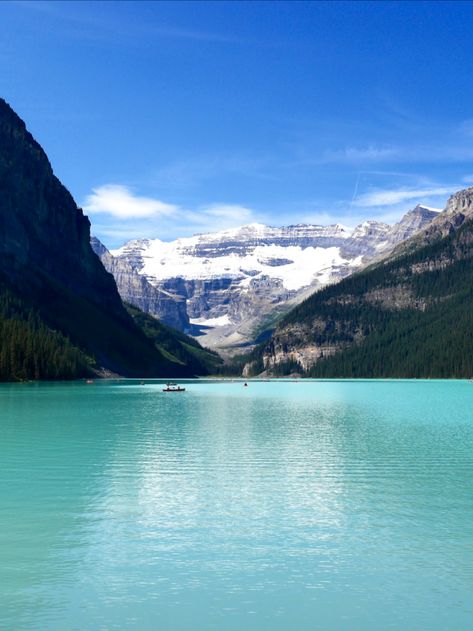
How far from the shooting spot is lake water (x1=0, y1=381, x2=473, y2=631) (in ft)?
83.9

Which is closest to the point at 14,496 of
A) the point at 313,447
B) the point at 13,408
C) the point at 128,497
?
the point at 128,497

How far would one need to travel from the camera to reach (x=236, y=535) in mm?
35500

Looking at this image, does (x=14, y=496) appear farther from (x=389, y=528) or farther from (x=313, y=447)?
(x=313, y=447)

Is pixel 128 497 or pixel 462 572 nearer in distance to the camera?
pixel 462 572

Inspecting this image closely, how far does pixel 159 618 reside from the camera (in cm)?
2484

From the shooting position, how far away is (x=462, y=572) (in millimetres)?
29406

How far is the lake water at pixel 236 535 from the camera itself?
83.9ft

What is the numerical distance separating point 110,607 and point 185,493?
20.4 metres

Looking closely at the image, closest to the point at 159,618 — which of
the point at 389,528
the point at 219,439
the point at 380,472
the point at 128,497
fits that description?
the point at 389,528

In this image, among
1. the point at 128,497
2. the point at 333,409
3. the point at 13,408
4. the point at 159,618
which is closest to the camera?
the point at 159,618

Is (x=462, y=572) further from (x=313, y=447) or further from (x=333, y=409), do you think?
(x=333, y=409)

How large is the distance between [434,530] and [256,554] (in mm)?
9761

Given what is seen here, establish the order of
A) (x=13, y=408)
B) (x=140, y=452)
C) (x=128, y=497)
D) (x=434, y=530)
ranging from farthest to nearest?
1. (x=13, y=408)
2. (x=140, y=452)
3. (x=128, y=497)
4. (x=434, y=530)

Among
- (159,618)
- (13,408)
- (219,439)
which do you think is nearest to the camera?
(159,618)
